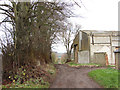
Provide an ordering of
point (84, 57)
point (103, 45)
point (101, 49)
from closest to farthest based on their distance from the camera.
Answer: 1. point (103, 45)
2. point (101, 49)
3. point (84, 57)

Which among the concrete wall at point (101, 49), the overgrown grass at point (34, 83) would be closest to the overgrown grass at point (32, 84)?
the overgrown grass at point (34, 83)

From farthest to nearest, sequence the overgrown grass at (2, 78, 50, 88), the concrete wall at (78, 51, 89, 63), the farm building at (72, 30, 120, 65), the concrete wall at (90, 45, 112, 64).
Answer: the concrete wall at (78, 51, 89, 63)
the concrete wall at (90, 45, 112, 64)
the farm building at (72, 30, 120, 65)
the overgrown grass at (2, 78, 50, 88)

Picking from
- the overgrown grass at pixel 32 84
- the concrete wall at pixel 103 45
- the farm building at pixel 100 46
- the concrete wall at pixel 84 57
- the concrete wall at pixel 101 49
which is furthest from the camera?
the concrete wall at pixel 84 57

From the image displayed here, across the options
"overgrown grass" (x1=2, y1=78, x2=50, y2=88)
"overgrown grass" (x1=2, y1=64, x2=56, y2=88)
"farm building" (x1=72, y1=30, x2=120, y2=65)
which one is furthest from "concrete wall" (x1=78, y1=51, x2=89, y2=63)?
"overgrown grass" (x1=2, y1=78, x2=50, y2=88)

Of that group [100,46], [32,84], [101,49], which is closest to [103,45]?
[100,46]

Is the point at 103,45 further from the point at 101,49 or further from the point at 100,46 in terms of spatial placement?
the point at 101,49

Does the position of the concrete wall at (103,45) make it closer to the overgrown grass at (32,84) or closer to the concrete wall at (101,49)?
the concrete wall at (101,49)

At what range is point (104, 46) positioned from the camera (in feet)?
49.4

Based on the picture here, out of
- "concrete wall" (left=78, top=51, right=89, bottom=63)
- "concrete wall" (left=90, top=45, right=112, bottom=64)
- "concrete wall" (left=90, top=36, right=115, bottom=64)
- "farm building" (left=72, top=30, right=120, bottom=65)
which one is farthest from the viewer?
"concrete wall" (left=78, top=51, right=89, bottom=63)

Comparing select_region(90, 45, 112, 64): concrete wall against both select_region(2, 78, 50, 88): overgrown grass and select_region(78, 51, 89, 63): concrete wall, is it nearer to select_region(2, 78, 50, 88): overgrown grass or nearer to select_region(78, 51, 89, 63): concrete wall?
select_region(78, 51, 89, 63): concrete wall

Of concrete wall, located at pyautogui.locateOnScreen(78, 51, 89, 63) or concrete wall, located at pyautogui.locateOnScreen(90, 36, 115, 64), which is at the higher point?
concrete wall, located at pyautogui.locateOnScreen(90, 36, 115, 64)

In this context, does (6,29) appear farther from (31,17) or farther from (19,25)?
(31,17)

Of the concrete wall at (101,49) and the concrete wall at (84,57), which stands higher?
the concrete wall at (101,49)

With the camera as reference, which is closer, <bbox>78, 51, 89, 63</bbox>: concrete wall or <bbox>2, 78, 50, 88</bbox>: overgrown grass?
<bbox>2, 78, 50, 88</bbox>: overgrown grass
